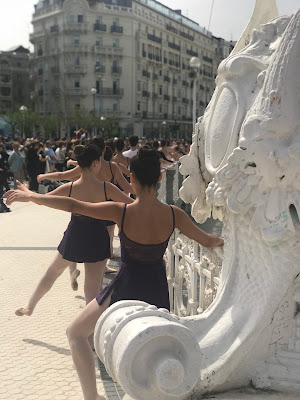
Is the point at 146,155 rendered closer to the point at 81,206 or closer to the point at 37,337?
the point at 81,206

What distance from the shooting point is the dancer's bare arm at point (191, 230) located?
316 cm

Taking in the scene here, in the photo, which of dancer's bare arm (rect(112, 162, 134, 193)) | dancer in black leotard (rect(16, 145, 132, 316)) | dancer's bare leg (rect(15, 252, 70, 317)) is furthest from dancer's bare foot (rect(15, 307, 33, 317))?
dancer's bare arm (rect(112, 162, 134, 193))

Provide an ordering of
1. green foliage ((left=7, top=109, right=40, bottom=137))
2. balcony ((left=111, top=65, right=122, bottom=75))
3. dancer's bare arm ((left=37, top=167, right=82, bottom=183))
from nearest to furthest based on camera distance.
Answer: dancer's bare arm ((left=37, top=167, right=82, bottom=183)) → green foliage ((left=7, top=109, right=40, bottom=137)) → balcony ((left=111, top=65, right=122, bottom=75))

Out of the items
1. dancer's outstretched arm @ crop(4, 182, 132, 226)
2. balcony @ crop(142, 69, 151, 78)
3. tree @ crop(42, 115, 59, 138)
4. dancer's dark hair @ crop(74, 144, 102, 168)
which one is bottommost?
tree @ crop(42, 115, 59, 138)

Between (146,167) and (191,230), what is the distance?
0.51 meters

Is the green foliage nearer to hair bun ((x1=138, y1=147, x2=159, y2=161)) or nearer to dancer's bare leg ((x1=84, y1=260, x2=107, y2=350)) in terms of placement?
dancer's bare leg ((x1=84, y1=260, x2=107, y2=350))

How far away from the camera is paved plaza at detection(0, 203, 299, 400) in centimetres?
389

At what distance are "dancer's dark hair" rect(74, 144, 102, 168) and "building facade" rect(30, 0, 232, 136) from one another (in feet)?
190

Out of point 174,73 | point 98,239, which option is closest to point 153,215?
point 98,239

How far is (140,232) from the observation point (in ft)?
9.96

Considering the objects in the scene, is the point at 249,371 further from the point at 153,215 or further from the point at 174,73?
the point at 174,73

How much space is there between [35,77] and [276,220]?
7171 centimetres

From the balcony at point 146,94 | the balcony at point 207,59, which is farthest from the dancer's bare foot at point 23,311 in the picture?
the balcony at point 207,59

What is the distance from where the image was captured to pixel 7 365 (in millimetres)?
4320
